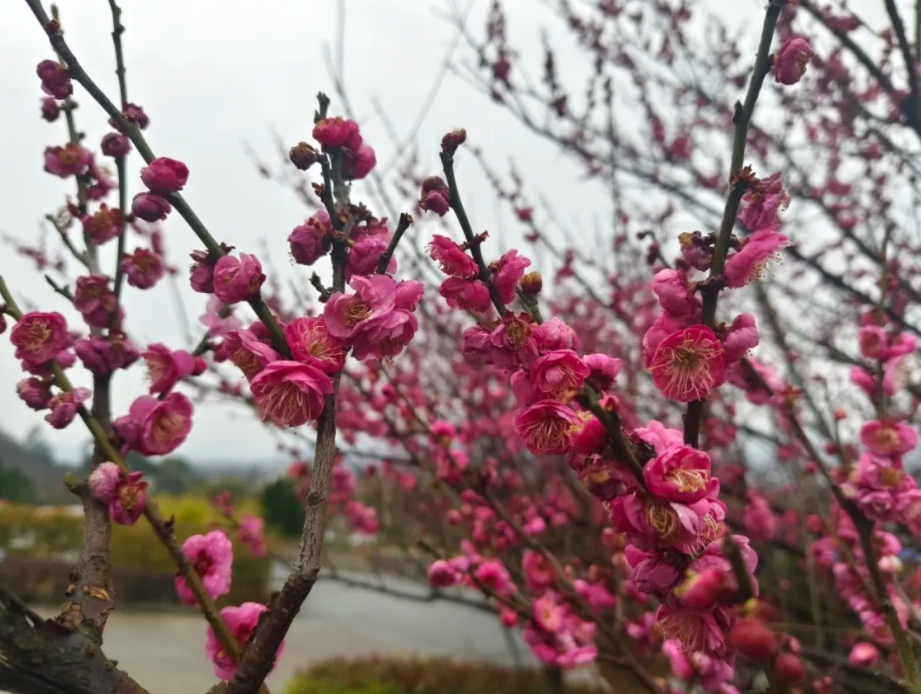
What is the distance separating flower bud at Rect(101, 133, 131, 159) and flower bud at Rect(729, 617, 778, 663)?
1.37 m

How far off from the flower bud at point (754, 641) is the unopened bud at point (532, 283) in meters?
0.55

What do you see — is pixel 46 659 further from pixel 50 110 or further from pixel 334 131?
pixel 50 110

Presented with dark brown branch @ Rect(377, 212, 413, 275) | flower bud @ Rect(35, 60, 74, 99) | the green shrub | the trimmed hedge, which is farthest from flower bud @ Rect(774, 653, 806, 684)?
the trimmed hedge

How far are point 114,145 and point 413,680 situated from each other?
5.95m

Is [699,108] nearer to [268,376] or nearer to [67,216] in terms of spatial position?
[67,216]

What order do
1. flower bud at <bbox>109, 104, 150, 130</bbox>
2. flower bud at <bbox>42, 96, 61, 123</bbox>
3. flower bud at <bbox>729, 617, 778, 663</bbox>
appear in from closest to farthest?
1. flower bud at <bbox>729, 617, 778, 663</bbox>
2. flower bud at <bbox>109, 104, 150, 130</bbox>
3. flower bud at <bbox>42, 96, 61, 123</bbox>

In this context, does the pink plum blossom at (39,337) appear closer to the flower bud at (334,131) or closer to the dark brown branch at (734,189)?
the flower bud at (334,131)

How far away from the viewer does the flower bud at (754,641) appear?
0.56 metres

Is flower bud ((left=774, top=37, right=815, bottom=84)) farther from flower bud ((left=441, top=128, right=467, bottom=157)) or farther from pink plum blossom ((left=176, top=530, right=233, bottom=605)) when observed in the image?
pink plum blossom ((left=176, top=530, right=233, bottom=605))

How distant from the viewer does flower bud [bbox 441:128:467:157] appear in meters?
0.99

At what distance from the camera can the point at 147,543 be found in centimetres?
1066

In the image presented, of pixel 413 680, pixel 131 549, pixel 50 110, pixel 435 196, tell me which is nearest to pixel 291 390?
pixel 435 196

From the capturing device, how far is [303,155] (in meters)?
1.04

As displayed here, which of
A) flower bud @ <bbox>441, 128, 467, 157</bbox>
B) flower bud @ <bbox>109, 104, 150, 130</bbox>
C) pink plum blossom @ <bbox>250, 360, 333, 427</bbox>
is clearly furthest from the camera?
flower bud @ <bbox>109, 104, 150, 130</bbox>
